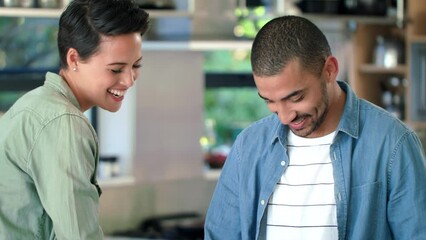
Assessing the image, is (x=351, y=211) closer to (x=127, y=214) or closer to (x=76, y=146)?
(x=76, y=146)

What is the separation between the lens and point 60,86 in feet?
7.16

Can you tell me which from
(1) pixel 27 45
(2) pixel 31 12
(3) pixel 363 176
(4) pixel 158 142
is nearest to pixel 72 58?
(3) pixel 363 176

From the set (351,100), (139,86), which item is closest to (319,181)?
(351,100)

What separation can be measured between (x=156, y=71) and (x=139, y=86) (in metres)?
0.14

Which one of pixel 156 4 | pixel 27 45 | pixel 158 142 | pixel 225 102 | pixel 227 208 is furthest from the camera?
pixel 225 102

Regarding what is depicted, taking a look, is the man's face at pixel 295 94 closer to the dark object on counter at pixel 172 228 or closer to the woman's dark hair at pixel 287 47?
the woman's dark hair at pixel 287 47

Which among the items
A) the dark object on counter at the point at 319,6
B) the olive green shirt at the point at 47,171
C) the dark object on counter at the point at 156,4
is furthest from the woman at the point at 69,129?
the dark object on counter at the point at 319,6

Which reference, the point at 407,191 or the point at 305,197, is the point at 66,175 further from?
the point at 407,191

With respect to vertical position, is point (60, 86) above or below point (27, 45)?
above

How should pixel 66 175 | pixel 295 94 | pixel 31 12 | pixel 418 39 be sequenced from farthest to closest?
1. pixel 418 39
2. pixel 31 12
3. pixel 295 94
4. pixel 66 175

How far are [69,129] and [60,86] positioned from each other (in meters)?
0.19

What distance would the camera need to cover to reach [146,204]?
17.7ft

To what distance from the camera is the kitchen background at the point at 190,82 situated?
491 centimetres

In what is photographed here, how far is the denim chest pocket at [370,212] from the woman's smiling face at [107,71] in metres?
0.60
